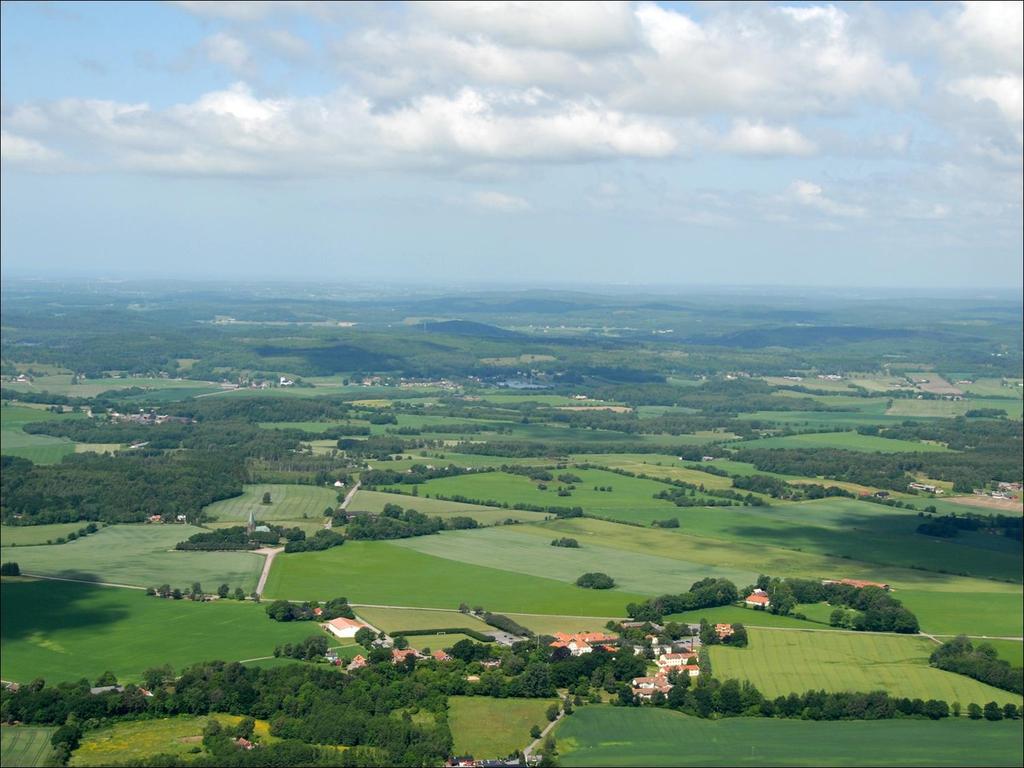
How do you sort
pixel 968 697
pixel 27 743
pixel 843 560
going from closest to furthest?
pixel 27 743, pixel 968 697, pixel 843 560

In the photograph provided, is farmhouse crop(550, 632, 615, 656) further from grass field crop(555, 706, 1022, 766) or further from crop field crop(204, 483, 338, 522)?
crop field crop(204, 483, 338, 522)

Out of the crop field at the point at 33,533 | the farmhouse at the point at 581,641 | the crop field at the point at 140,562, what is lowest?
the crop field at the point at 33,533

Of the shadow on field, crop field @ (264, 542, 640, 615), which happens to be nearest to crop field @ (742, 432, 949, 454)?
crop field @ (264, 542, 640, 615)

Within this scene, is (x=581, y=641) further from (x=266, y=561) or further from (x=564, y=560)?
(x=266, y=561)

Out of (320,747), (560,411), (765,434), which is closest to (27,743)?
(320,747)

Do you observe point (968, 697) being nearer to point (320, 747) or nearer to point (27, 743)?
point (320, 747)

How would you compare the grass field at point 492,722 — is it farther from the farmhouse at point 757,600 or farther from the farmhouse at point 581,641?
the farmhouse at point 757,600

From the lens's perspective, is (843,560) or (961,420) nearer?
(843,560)

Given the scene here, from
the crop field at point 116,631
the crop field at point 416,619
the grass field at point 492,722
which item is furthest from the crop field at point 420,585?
the grass field at point 492,722

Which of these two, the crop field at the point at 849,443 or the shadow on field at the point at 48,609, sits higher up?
the crop field at the point at 849,443
